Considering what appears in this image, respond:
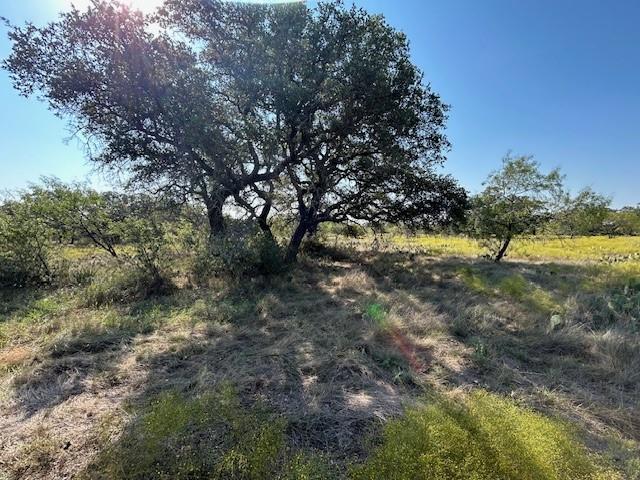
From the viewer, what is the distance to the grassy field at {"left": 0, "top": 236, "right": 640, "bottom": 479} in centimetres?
221

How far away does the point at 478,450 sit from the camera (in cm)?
218

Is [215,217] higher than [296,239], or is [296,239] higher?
[215,217]

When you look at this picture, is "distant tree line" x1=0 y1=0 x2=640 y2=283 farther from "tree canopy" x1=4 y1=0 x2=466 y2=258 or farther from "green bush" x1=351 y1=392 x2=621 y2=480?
"green bush" x1=351 y1=392 x2=621 y2=480

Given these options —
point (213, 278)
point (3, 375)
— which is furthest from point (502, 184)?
point (3, 375)

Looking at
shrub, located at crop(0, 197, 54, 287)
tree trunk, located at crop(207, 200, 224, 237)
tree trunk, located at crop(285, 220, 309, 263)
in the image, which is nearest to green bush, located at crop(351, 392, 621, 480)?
tree trunk, located at crop(207, 200, 224, 237)

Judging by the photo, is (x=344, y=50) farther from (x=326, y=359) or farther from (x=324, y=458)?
(x=324, y=458)

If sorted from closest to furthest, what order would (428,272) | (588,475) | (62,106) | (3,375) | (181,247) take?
1. (588,475)
2. (3,375)
3. (181,247)
4. (62,106)
5. (428,272)

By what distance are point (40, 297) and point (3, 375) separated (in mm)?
4123

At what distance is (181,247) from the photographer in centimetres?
792

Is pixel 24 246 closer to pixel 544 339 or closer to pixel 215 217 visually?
pixel 215 217

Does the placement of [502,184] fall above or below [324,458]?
above

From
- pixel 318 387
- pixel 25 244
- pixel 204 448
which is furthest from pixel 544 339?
pixel 25 244

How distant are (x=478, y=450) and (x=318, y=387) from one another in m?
1.44

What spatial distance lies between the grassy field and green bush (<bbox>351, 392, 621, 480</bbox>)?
12mm
